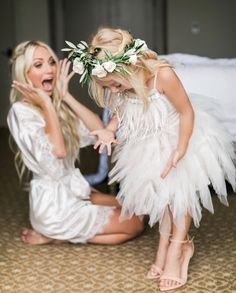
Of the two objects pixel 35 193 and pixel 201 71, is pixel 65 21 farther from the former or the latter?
pixel 35 193

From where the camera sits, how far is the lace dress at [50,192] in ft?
7.86

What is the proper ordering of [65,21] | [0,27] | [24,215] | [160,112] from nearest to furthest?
[160,112]
[24,215]
[0,27]
[65,21]

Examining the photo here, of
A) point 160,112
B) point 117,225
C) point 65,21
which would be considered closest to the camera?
point 160,112

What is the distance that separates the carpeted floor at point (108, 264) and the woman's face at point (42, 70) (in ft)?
2.46

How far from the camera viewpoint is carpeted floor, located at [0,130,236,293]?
2.06 metres

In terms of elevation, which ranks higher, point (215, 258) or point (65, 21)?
point (65, 21)

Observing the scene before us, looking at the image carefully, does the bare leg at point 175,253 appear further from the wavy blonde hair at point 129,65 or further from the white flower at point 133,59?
the white flower at point 133,59

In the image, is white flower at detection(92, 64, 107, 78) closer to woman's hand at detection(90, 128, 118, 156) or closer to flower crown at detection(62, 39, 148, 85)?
flower crown at detection(62, 39, 148, 85)

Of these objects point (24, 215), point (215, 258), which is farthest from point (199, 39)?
point (215, 258)

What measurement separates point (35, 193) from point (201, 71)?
126 cm

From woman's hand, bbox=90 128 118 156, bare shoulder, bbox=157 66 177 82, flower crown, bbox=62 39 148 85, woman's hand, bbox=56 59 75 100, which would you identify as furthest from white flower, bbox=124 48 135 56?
woman's hand, bbox=56 59 75 100

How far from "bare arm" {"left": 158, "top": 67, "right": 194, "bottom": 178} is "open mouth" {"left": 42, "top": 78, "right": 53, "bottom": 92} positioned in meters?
0.71

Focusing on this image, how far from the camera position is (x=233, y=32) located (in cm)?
623

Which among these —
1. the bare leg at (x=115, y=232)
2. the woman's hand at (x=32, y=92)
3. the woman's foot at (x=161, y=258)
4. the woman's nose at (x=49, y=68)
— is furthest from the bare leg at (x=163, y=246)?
the woman's nose at (x=49, y=68)
